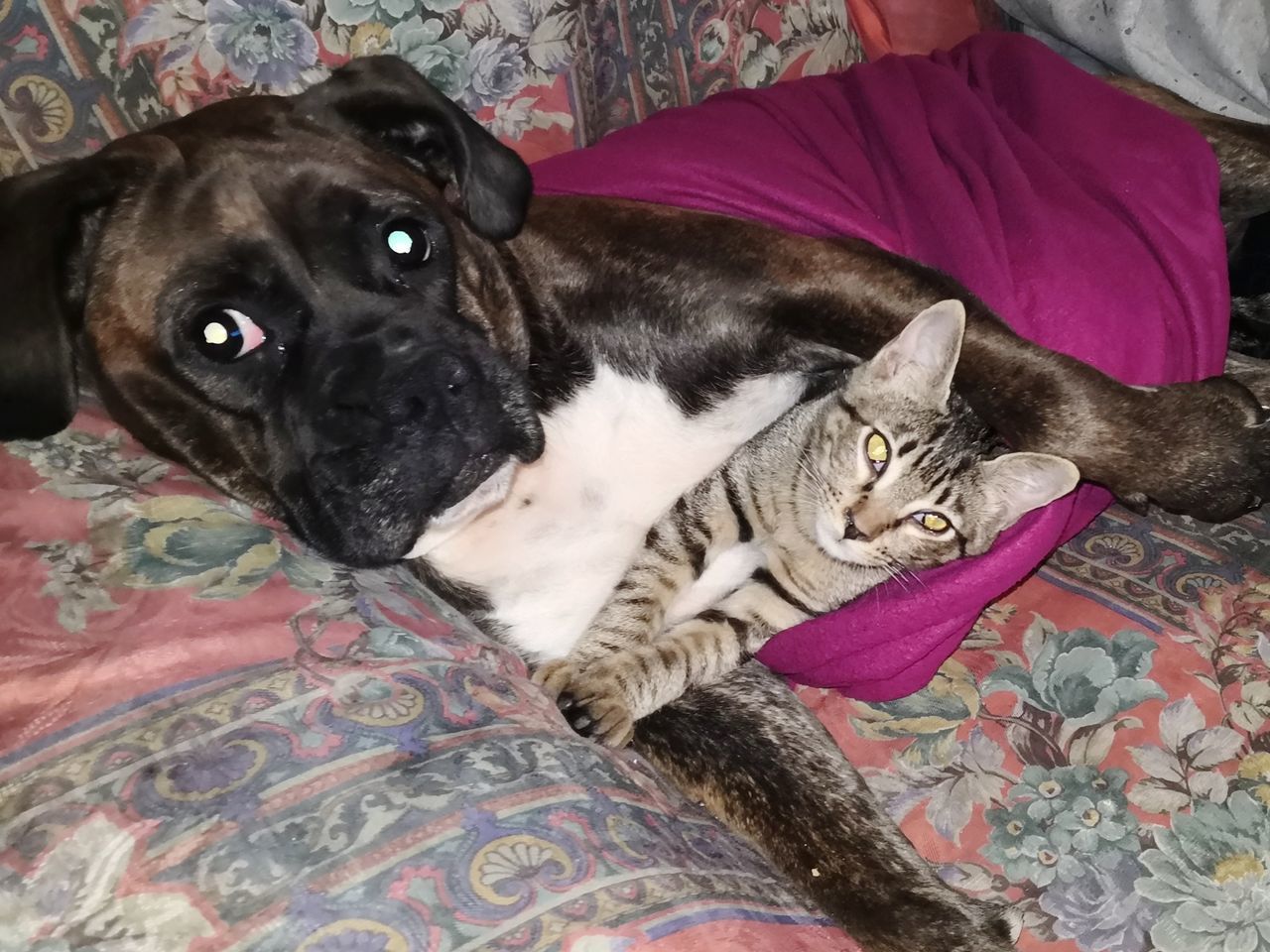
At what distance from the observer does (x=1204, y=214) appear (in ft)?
7.36

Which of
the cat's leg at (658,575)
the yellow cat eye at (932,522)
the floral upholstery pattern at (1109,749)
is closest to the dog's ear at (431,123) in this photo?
Answer: the cat's leg at (658,575)

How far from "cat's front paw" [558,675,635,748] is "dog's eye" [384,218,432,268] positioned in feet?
2.56

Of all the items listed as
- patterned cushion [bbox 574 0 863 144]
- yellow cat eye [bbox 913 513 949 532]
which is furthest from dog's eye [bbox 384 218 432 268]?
yellow cat eye [bbox 913 513 949 532]

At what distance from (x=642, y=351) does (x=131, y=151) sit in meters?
0.91

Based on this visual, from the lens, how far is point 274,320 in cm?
168

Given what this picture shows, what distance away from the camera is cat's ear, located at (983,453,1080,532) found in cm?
184

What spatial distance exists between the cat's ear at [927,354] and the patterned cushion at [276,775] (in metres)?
0.85

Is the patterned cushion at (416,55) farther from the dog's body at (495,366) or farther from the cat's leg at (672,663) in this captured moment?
the cat's leg at (672,663)

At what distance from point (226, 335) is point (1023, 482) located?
Answer: 1.35 metres

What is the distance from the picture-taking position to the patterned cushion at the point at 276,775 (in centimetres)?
124

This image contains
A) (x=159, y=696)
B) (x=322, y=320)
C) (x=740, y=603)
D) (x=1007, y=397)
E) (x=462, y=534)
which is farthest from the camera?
(x=740, y=603)

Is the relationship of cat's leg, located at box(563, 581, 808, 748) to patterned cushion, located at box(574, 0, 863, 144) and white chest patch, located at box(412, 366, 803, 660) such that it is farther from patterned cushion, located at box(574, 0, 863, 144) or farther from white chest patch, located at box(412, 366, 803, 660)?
patterned cushion, located at box(574, 0, 863, 144)

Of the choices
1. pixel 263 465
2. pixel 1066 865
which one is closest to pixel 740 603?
pixel 1066 865

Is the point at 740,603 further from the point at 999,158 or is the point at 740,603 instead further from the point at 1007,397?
the point at 999,158
